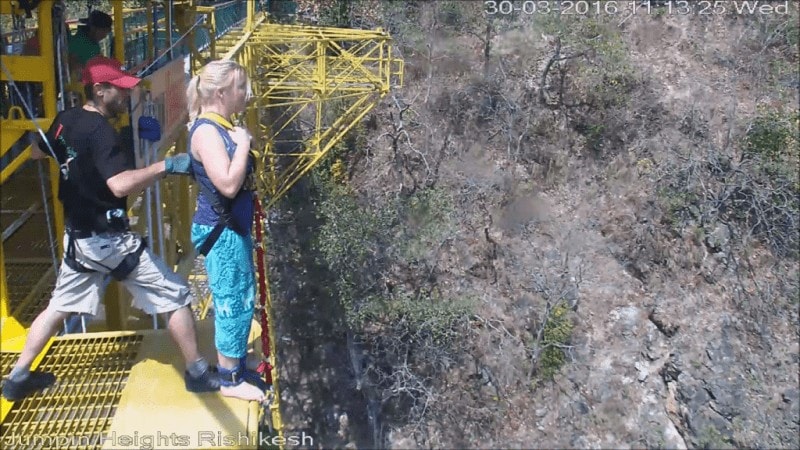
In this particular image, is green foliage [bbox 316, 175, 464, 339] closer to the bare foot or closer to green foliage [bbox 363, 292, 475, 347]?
green foliage [bbox 363, 292, 475, 347]

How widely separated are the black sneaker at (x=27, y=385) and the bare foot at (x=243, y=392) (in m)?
0.81

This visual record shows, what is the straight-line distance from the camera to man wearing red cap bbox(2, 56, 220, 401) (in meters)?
2.66

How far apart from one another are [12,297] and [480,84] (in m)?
12.1

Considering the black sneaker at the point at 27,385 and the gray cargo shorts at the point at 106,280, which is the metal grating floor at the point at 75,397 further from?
the gray cargo shorts at the point at 106,280

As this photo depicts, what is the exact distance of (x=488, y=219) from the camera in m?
13.2

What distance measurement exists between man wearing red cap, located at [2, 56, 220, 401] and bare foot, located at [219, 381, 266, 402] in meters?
0.09

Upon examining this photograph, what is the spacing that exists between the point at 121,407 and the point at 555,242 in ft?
35.8

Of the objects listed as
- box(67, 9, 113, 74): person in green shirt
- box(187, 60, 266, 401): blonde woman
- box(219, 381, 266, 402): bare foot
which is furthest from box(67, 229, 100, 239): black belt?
box(67, 9, 113, 74): person in green shirt

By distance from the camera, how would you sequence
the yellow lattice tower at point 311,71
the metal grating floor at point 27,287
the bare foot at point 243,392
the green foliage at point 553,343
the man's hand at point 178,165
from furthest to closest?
the green foliage at point 553,343 < the yellow lattice tower at point 311,71 < the metal grating floor at point 27,287 < the bare foot at point 243,392 < the man's hand at point 178,165

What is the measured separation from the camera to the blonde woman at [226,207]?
2.50 metres

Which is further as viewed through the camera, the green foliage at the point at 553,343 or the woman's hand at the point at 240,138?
the green foliage at the point at 553,343

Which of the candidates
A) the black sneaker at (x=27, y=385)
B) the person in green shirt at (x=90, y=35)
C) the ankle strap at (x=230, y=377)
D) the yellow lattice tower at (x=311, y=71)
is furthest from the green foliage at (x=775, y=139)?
the black sneaker at (x=27, y=385)

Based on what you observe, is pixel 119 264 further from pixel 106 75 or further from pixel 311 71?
pixel 311 71

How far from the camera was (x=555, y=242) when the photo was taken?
1284 cm
